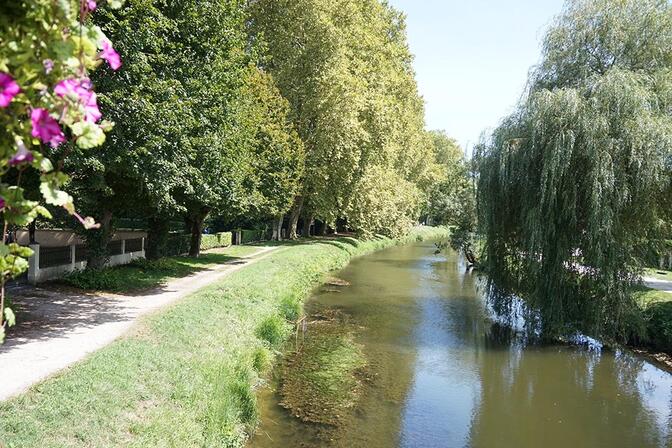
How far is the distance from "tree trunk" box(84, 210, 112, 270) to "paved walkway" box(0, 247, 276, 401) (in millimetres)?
1860

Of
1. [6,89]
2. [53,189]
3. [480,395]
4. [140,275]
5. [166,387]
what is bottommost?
[480,395]

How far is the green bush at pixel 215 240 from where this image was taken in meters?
31.0

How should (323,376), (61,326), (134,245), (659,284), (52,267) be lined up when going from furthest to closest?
(134,245), (659,284), (52,267), (323,376), (61,326)

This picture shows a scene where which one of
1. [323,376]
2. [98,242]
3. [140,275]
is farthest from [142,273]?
[323,376]

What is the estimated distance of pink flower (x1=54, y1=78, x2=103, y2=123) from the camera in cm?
221

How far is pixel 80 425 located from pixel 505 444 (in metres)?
7.04

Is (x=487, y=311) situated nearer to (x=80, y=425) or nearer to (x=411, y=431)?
(x=411, y=431)

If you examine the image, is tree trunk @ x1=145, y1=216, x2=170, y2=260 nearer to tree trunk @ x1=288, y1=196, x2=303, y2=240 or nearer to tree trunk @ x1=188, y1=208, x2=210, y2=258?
tree trunk @ x1=188, y1=208, x2=210, y2=258

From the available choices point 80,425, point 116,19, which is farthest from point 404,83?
point 80,425

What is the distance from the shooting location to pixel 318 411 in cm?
1011

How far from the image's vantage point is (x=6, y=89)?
205 cm

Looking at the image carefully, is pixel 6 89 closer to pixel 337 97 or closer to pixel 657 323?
pixel 657 323

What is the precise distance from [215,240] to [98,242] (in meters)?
16.2

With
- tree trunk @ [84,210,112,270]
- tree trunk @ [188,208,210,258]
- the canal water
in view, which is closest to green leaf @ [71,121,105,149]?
the canal water
